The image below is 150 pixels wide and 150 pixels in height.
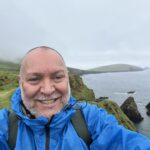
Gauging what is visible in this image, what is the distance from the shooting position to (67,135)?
17.1ft

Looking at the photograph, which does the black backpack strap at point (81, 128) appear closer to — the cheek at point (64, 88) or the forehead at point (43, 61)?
the cheek at point (64, 88)

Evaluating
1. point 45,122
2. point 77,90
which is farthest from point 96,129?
point 77,90

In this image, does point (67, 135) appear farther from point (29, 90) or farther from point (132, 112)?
point (132, 112)

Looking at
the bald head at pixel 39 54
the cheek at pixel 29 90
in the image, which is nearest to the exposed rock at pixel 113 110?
the bald head at pixel 39 54

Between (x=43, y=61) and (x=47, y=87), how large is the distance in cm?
45

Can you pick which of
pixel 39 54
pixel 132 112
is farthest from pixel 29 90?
pixel 132 112

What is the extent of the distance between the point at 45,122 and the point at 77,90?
52911 mm

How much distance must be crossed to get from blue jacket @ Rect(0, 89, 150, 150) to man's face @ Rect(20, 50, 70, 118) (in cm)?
22

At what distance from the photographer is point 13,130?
5.26 meters

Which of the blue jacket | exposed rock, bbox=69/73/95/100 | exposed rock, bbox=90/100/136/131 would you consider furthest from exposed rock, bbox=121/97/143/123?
the blue jacket

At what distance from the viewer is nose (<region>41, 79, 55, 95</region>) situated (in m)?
5.30

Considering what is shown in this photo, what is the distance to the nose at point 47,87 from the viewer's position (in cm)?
530

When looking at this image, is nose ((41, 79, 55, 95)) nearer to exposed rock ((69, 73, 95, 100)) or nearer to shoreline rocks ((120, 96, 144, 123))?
exposed rock ((69, 73, 95, 100))

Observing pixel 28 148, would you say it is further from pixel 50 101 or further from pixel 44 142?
pixel 50 101
